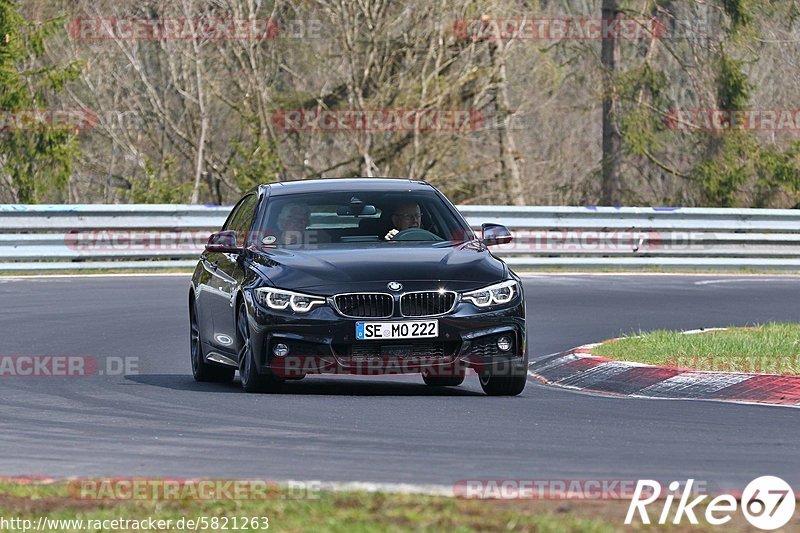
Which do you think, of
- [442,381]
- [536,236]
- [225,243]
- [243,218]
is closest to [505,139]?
[536,236]

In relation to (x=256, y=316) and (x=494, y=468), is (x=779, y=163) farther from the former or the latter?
(x=494, y=468)

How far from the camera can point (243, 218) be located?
12.7 m

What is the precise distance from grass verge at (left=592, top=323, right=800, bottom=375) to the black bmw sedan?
5.70ft

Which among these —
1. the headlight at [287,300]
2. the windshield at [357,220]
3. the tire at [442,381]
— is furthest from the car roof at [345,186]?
the headlight at [287,300]

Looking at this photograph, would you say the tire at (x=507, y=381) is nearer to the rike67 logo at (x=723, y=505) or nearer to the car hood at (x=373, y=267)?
the car hood at (x=373, y=267)

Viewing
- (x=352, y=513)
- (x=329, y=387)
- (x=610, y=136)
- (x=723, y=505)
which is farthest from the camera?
(x=610, y=136)

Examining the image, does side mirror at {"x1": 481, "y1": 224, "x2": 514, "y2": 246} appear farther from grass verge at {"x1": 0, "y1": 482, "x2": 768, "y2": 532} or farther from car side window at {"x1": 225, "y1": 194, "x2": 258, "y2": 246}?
grass verge at {"x1": 0, "y1": 482, "x2": 768, "y2": 532}

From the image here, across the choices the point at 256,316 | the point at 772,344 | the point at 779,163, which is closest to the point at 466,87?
the point at 779,163

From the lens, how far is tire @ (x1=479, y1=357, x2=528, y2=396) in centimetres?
1089

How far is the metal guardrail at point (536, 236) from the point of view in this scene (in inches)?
952

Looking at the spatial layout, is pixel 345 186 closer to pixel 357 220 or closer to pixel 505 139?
pixel 357 220

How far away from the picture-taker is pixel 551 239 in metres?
26.0

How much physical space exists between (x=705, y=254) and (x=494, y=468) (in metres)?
20.2

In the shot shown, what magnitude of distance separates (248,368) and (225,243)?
1159 mm
